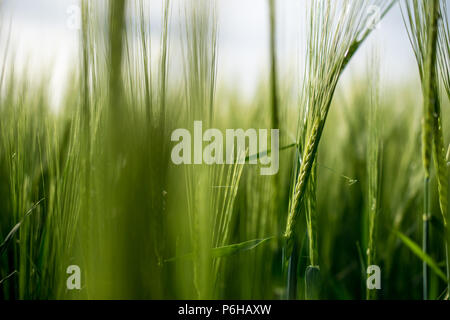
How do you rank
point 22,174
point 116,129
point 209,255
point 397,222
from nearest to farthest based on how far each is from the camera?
point 116,129 → point 209,255 → point 22,174 → point 397,222

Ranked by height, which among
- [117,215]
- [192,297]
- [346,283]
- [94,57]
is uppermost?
[94,57]

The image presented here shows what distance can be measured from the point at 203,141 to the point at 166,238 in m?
0.11

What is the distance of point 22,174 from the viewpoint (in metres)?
0.55

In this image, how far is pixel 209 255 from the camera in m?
0.42

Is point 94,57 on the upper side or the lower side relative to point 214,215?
upper

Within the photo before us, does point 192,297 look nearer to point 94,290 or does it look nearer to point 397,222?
point 94,290

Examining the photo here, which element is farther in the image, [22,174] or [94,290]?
[22,174]

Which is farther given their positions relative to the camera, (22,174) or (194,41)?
(22,174)

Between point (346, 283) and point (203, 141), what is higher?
point (203, 141)

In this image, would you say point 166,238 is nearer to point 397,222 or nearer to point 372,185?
Result: point 372,185

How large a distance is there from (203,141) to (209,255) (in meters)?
0.12

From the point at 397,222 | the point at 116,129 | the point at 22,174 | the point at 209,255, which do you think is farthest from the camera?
the point at 397,222
